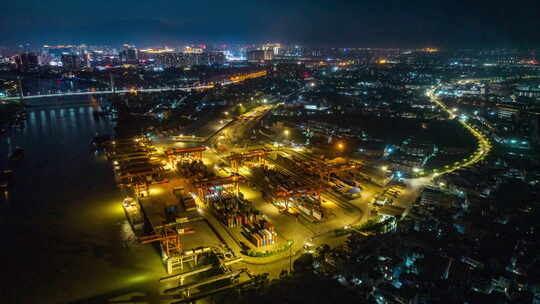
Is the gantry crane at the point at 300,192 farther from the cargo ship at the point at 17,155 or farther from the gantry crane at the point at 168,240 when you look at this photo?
the cargo ship at the point at 17,155

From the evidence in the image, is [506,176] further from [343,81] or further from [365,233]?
[343,81]

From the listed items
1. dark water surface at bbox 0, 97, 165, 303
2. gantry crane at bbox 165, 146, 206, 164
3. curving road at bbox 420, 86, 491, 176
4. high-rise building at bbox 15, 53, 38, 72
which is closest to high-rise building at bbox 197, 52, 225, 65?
high-rise building at bbox 15, 53, 38, 72

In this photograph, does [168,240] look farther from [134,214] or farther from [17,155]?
[17,155]

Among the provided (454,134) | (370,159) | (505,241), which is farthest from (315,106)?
(505,241)

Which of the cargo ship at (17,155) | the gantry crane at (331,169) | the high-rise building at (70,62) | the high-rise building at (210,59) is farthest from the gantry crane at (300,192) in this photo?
the high-rise building at (210,59)

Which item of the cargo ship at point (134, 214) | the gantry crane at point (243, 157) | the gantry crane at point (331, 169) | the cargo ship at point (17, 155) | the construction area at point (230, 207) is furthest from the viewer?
the cargo ship at point (17, 155)

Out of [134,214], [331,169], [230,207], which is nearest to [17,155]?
[134,214]
